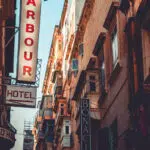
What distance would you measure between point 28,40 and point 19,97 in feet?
9.04

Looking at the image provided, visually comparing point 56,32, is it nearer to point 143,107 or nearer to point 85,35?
point 85,35

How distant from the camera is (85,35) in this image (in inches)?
1213

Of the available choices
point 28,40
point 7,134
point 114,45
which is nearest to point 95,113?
point 114,45

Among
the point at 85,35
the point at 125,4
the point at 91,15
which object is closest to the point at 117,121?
the point at 125,4

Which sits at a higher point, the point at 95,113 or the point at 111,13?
the point at 111,13

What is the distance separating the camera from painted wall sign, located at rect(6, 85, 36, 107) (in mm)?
20266

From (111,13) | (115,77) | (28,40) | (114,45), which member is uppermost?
(111,13)

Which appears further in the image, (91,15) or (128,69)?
(91,15)

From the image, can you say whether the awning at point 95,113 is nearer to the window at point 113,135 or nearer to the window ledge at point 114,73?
the window at point 113,135

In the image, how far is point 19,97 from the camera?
66.8 ft

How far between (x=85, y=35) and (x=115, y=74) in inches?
463

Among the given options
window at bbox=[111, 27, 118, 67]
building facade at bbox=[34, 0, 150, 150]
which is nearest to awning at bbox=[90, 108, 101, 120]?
building facade at bbox=[34, 0, 150, 150]

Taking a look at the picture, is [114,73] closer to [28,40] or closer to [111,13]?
[111,13]

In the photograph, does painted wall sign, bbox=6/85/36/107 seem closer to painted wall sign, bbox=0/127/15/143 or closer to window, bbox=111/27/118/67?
painted wall sign, bbox=0/127/15/143
